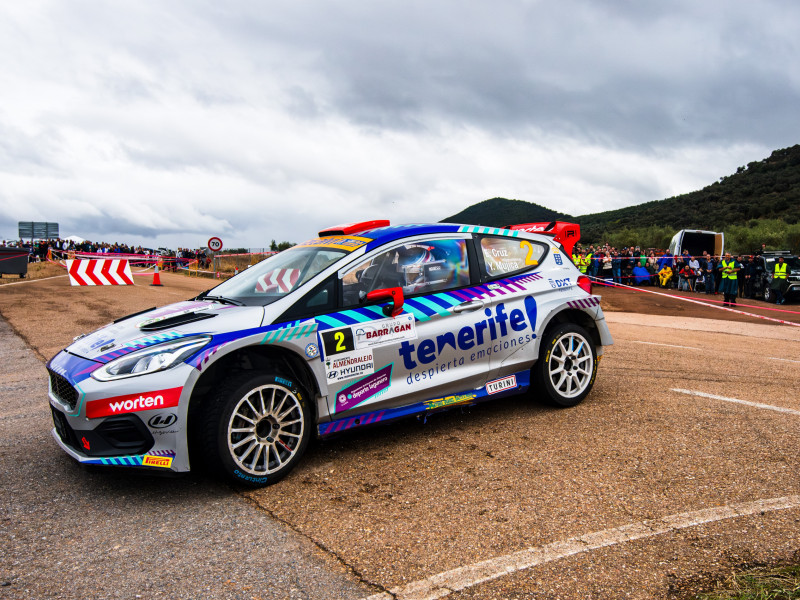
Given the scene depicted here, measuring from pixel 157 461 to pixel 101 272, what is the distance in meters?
15.4

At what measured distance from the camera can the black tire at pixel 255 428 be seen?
3.64 m

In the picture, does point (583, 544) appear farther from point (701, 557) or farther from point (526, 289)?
point (526, 289)

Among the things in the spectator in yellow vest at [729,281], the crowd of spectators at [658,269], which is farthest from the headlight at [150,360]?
the crowd of spectators at [658,269]

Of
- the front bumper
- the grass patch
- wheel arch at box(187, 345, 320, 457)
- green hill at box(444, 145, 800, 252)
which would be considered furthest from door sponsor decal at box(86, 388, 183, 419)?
green hill at box(444, 145, 800, 252)

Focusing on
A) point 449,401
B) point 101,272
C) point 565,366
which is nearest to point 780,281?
point 565,366

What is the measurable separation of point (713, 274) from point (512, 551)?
77.8 ft

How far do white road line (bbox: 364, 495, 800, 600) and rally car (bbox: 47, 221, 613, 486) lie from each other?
1.44 meters

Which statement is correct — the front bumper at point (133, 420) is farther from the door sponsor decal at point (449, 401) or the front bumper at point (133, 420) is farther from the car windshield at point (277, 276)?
the door sponsor decal at point (449, 401)

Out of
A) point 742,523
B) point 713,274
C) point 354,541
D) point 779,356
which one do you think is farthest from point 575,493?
point 713,274

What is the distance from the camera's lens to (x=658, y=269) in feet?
87.3

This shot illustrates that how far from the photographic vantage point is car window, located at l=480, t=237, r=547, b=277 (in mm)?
5215

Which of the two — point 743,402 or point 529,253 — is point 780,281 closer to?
point 743,402

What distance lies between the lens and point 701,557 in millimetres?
2938

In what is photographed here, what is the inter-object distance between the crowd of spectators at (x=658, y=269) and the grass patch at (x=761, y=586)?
22.3m
